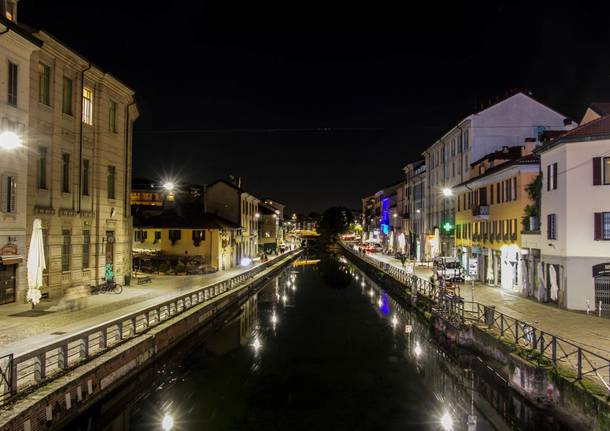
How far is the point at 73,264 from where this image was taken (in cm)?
2864

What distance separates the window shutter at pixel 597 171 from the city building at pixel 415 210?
41.3 metres

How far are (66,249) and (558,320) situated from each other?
2440 cm

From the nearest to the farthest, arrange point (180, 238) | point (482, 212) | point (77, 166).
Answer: point (77, 166), point (482, 212), point (180, 238)

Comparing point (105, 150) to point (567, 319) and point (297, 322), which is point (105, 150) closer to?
point (297, 322)

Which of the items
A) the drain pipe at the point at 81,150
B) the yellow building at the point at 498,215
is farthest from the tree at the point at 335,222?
the drain pipe at the point at 81,150

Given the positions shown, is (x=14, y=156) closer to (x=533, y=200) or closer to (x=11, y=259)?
(x=11, y=259)

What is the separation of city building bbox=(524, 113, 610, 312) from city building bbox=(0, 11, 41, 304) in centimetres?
2551

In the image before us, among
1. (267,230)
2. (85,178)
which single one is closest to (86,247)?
(85,178)

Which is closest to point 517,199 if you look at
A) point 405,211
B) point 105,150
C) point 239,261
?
point 105,150

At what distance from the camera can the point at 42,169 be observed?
26312mm

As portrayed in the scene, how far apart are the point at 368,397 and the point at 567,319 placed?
10563mm

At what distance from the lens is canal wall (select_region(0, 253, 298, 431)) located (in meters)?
11.5

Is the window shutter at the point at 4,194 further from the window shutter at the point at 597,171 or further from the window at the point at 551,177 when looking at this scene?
the window shutter at the point at 597,171

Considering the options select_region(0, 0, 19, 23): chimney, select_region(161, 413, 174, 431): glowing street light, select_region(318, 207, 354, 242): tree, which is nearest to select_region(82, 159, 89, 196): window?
select_region(0, 0, 19, 23): chimney
